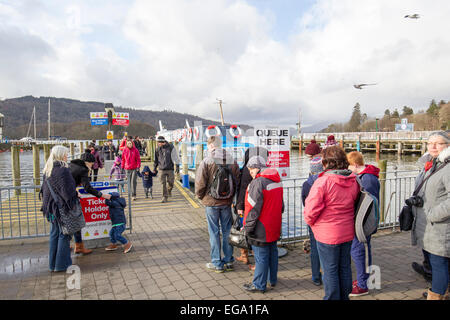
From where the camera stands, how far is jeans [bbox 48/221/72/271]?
4570 mm

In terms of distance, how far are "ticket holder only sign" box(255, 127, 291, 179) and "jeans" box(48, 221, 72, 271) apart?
4.26m

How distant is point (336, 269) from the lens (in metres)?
3.16

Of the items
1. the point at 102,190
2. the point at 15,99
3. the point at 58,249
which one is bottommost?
the point at 58,249

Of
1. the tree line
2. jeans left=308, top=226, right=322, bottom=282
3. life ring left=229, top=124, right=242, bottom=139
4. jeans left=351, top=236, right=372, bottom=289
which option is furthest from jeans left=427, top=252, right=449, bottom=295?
the tree line

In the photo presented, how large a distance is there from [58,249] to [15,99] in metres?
226

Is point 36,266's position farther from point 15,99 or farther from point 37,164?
point 15,99

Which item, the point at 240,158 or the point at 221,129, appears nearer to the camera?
the point at 240,158

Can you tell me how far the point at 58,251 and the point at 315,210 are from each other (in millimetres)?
3799

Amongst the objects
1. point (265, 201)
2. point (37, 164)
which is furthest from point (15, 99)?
point (265, 201)

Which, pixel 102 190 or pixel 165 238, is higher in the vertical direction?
pixel 102 190

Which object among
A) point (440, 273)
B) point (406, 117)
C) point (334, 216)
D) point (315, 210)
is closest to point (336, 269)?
point (334, 216)

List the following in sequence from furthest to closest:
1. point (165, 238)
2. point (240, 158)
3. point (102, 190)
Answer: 1. point (240, 158)
2. point (165, 238)
3. point (102, 190)
